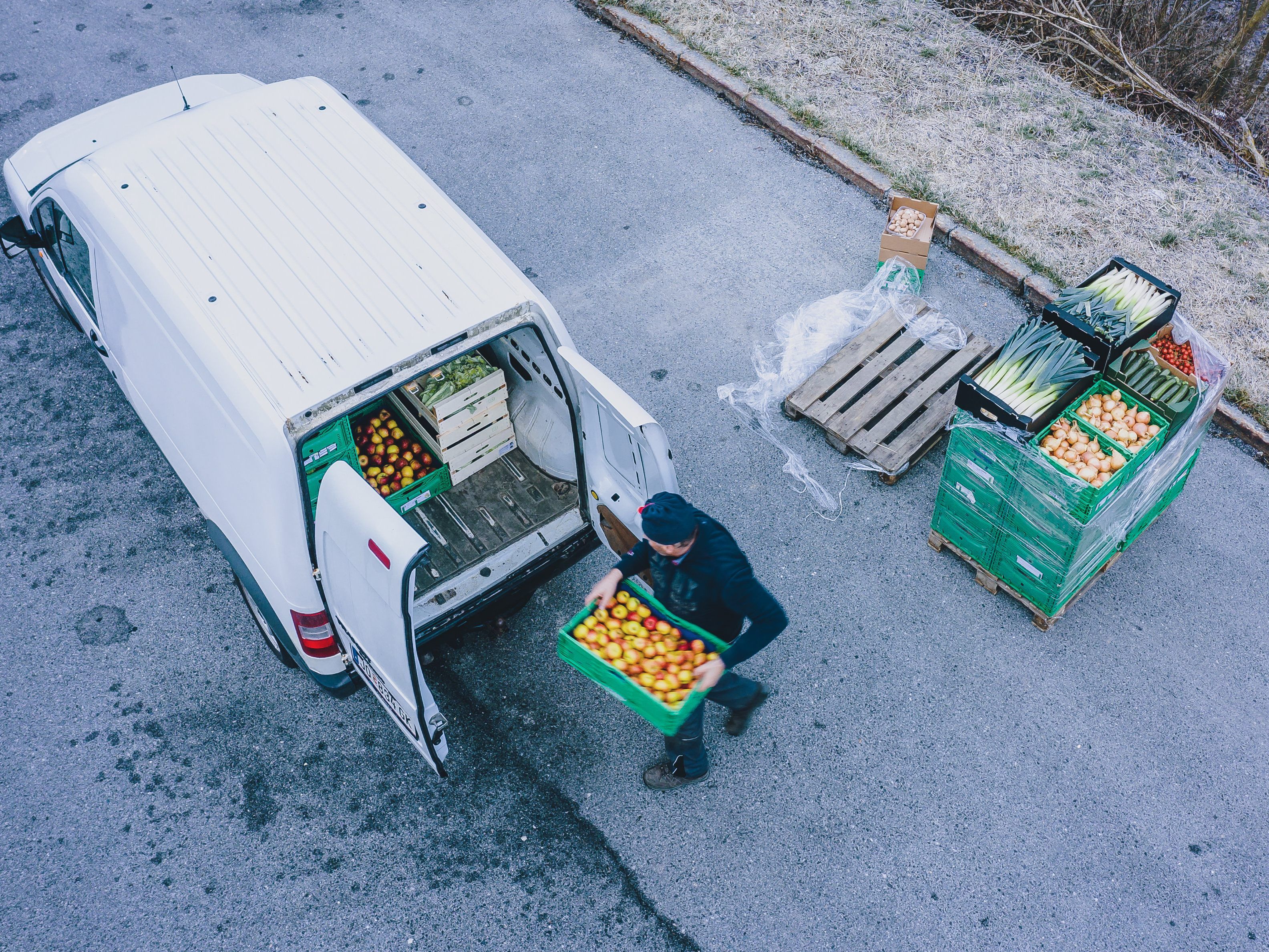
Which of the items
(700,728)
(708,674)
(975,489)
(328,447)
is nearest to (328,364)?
(328,447)

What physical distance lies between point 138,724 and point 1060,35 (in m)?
Result: 10.6

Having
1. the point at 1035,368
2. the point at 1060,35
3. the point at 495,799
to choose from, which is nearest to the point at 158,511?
the point at 495,799

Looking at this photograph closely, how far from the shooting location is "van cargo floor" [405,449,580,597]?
5.43 metres

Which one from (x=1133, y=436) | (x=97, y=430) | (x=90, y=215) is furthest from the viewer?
(x=97, y=430)

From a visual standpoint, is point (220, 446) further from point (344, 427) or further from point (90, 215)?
point (90, 215)

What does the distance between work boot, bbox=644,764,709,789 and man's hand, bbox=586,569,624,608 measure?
3.60 ft

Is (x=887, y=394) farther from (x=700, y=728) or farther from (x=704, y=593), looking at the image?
(x=700, y=728)

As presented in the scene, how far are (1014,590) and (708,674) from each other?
2547 millimetres

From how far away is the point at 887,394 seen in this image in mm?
6770

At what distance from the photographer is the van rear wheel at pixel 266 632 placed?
5.20 m

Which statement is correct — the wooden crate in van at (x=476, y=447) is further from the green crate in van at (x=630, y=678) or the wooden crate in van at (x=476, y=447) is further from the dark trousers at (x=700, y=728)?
the dark trousers at (x=700, y=728)

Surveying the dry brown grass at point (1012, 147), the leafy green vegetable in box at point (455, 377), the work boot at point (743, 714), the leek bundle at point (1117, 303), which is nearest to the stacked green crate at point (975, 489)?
the leek bundle at point (1117, 303)

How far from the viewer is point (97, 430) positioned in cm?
672

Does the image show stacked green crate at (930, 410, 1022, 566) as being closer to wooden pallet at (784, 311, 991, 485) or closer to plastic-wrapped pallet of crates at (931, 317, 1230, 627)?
plastic-wrapped pallet of crates at (931, 317, 1230, 627)
